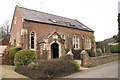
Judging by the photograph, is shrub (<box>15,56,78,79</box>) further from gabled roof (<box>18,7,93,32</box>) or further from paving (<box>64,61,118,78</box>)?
gabled roof (<box>18,7,93,32</box>)

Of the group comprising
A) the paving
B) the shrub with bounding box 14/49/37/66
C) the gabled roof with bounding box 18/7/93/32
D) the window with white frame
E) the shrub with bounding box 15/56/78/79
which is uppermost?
the gabled roof with bounding box 18/7/93/32

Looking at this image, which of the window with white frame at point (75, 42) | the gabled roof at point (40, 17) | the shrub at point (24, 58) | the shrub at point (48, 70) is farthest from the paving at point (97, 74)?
the window with white frame at point (75, 42)

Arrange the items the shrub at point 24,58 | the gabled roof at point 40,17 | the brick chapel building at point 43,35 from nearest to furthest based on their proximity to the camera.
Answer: the shrub at point 24,58 → the brick chapel building at point 43,35 → the gabled roof at point 40,17

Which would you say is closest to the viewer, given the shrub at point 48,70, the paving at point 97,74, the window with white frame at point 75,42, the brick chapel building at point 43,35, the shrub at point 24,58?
the shrub at point 48,70

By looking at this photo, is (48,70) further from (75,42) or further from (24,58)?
(75,42)

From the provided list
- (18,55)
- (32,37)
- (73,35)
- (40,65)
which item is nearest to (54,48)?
(32,37)

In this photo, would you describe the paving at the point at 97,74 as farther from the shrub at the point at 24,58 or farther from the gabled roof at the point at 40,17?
the gabled roof at the point at 40,17

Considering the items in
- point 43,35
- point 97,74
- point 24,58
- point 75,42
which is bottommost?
point 97,74

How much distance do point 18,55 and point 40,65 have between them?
163 inches

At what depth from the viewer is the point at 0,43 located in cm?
3073

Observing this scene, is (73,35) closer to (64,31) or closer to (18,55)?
(64,31)

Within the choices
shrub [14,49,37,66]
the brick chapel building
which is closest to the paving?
shrub [14,49,37,66]

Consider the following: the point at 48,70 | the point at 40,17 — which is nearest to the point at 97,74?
the point at 48,70

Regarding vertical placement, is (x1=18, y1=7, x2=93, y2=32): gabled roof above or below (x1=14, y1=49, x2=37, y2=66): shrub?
above
